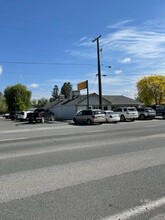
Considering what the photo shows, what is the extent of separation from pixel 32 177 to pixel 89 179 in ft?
4.47

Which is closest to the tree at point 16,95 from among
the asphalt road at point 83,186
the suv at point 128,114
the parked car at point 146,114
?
the parked car at point 146,114

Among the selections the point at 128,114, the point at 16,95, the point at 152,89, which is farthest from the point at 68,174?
the point at 16,95

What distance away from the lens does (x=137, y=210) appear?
5.34m

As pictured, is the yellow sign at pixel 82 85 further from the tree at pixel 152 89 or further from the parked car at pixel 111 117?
the tree at pixel 152 89

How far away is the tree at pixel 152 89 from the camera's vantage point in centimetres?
8774

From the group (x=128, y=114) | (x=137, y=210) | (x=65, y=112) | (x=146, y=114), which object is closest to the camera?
(x=137, y=210)

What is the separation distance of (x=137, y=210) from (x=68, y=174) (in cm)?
294

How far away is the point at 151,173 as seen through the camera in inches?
313

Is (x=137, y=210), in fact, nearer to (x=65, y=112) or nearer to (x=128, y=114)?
(x=128, y=114)

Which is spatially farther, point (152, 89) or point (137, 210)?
point (152, 89)

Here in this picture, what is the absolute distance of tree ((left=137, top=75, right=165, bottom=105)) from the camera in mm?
87738

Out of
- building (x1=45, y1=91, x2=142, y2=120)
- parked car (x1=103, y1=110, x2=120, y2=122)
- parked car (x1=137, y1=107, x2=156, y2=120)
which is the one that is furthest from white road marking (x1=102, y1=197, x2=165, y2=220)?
building (x1=45, y1=91, x2=142, y2=120)

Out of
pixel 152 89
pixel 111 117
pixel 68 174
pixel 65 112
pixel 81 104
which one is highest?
pixel 152 89

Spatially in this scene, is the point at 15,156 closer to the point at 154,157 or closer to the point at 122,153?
the point at 122,153
